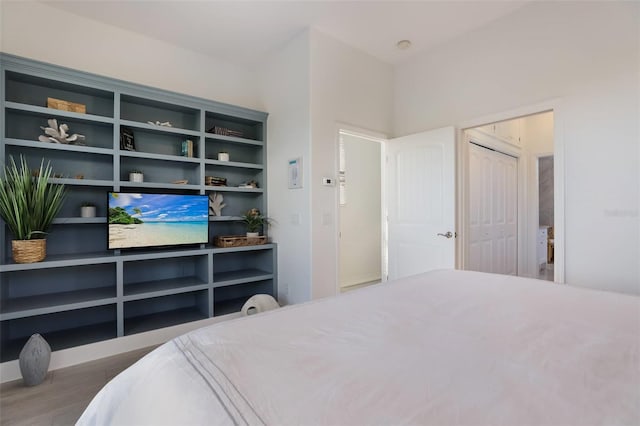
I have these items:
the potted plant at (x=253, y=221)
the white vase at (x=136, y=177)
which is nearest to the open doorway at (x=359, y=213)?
the potted plant at (x=253, y=221)

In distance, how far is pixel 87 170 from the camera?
104 inches

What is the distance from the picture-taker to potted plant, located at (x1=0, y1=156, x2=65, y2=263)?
2008mm

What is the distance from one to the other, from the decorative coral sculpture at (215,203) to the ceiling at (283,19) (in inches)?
62.9

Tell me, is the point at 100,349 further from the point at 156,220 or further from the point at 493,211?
the point at 493,211

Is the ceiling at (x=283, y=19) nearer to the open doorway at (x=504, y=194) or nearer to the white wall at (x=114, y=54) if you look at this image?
the white wall at (x=114, y=54)

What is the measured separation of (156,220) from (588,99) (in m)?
3.68

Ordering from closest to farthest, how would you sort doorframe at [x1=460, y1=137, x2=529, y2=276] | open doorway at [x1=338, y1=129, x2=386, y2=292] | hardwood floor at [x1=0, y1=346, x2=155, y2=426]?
hardwood floor at [x1=0, y1=346, x2=155, y2=426], doorframe at [x1=460, y1=137, x2=529, y2=276], open doorway at [x1=338, y1=129, x2=386, y2=292]

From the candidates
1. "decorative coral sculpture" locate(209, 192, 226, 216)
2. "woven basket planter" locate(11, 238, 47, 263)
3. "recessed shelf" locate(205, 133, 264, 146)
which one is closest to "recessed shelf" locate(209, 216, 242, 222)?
"decorative coral sculpture" locate(209, 192, 226, 216)

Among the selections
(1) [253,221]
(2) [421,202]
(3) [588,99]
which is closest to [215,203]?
(1) [253,221]

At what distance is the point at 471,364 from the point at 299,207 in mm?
2349

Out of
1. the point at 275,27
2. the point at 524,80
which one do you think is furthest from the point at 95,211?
the point at 524,80

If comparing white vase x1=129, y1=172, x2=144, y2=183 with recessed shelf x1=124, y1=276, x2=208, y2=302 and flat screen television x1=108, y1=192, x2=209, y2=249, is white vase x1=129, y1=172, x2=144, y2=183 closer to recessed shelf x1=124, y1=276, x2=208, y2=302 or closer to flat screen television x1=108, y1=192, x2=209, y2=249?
flat screen television x1=108, y1=192, x2=209, y2=249

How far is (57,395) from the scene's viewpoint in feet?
6.07

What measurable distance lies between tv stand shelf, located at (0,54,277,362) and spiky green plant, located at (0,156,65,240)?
0.13 m
